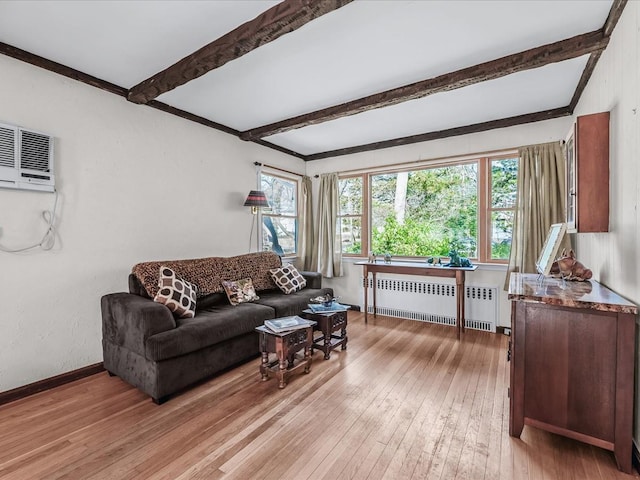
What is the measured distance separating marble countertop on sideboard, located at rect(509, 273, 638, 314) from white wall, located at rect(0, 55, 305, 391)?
3157 mm

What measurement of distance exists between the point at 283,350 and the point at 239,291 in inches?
41.7

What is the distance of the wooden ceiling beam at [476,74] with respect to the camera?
2.14 metres

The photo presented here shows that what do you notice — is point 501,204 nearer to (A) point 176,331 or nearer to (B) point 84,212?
(A) point 176,331

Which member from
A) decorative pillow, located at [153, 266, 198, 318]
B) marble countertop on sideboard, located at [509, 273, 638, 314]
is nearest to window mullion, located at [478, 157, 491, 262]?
marble countertop on sideboard, located at [509, 273, 638, 314]

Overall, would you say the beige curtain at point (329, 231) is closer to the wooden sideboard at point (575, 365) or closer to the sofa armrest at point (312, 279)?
the sofa armrest at point (312, 279)

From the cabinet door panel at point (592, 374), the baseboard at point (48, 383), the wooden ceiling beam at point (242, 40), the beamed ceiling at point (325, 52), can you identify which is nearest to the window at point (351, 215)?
the beamed ceiling at point (325, 52)

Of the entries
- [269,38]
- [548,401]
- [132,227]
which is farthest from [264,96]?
[548,401]

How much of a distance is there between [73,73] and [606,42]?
13.0ft

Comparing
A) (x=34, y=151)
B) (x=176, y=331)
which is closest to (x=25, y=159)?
(x=34, y=151)

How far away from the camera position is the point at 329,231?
4.86m

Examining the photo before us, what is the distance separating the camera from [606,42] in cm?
207

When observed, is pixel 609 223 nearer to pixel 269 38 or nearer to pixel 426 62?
pixel 426 62

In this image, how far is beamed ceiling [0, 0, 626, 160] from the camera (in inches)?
73.8

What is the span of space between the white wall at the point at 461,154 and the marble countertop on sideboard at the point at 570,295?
66.1 inches
